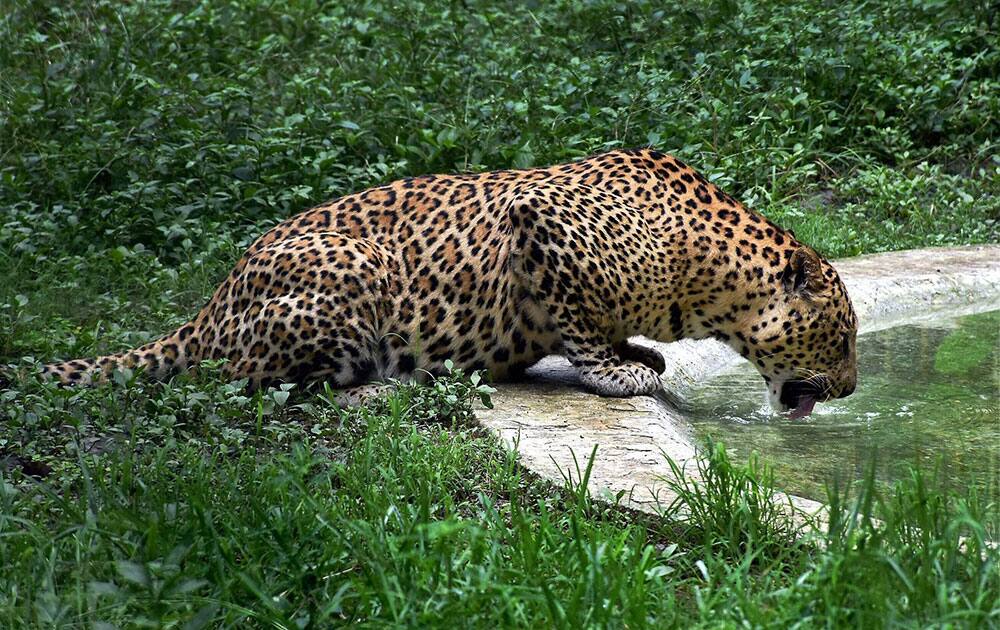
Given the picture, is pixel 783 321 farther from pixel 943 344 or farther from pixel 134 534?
pixel 134 534

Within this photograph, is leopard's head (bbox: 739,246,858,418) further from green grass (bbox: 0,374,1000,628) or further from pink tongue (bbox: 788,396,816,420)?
green grass (bbox: 0,374,1000,628)

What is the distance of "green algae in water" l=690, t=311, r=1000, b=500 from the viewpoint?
5438 millimetres

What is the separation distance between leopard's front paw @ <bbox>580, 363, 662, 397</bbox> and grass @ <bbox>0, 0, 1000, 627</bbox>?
2.01ft

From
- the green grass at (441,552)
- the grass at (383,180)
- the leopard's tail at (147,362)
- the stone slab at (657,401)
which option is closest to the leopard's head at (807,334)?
the stone slab at (657,401)

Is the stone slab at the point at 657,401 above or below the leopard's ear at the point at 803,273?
below

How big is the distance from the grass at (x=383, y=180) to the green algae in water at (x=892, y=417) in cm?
40

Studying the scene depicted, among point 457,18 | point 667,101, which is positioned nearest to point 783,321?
point 667,101

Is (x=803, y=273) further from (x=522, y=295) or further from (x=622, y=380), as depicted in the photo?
(x=522, y=295)

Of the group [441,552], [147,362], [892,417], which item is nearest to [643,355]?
[892,417]

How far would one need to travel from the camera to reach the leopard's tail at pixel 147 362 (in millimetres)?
6145

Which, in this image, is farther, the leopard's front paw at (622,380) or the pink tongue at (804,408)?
the pink tongue at (804,408)

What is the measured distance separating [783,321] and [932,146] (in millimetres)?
6014

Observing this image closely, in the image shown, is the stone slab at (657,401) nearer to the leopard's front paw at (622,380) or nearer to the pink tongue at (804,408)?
the leopard's front paw at (622,380)

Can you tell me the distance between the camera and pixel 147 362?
253 inches
